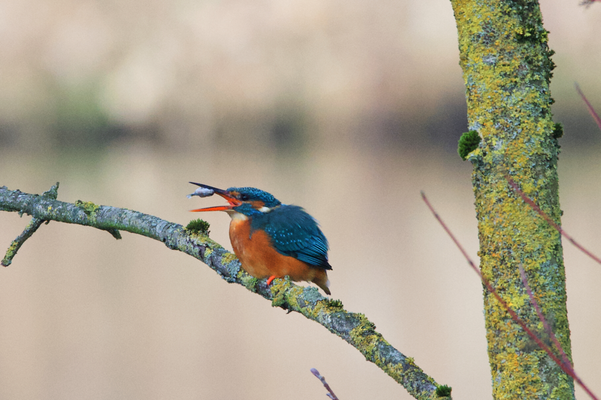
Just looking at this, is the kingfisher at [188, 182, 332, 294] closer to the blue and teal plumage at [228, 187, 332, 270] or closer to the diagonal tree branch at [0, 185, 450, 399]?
the blue and teal plumage at [228, 187, 332, 270]

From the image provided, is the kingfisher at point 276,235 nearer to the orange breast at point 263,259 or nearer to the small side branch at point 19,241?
the orange breast at point 263,259

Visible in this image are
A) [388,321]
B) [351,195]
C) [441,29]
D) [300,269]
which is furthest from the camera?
[441,29]

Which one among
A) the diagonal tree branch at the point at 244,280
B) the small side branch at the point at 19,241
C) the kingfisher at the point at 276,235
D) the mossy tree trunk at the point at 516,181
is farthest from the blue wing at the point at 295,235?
the mossy tree trunk at the point at 516,181

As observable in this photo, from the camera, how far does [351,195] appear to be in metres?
13.2

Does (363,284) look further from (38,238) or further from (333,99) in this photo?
(333,99)

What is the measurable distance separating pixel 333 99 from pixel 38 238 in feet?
31.3

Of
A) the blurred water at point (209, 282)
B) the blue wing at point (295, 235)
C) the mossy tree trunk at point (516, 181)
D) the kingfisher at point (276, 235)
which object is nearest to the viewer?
the mossy tree trunk at point (516, 181)

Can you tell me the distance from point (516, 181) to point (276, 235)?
1.29 metres

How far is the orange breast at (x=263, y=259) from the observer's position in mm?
2260

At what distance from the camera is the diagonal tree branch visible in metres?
1.50

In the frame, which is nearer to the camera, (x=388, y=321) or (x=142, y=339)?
(x=388, y=321)

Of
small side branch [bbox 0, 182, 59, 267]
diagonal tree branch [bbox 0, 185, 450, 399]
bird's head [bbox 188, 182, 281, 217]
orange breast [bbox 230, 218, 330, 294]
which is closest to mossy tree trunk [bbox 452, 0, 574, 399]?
diagonal tree branch [bbox 0, 185, 450, 399]

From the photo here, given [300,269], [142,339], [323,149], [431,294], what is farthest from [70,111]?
[300,269]

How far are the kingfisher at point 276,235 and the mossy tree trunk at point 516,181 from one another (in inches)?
41.2
